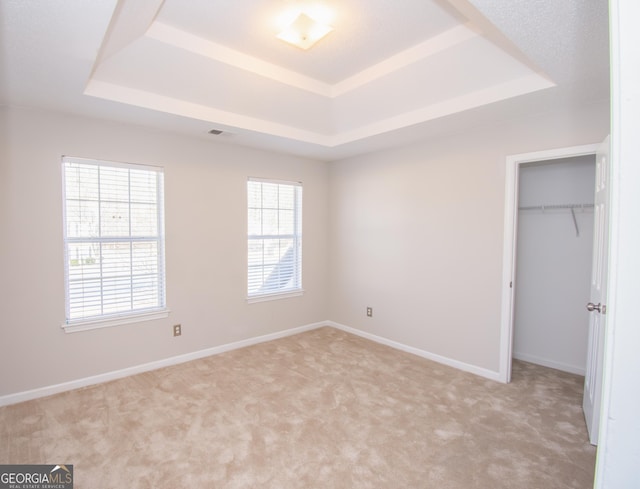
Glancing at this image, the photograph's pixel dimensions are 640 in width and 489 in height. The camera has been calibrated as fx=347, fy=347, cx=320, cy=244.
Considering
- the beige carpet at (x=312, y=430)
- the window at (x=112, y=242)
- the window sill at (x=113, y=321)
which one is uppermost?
the window at (x=112, y=242)

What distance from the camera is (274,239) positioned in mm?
4512

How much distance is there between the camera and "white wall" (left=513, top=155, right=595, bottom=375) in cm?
344

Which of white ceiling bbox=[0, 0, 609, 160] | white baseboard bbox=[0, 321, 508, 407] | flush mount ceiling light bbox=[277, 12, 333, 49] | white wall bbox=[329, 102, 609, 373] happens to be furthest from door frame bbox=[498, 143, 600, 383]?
flush mount ceiling light bbox=[277, 12, 333, 49]

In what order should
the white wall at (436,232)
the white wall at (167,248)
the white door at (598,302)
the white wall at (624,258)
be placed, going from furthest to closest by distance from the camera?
the white wall at (436,232) < the white wall at (167,248) < the white door at (598,302) < the white wall at (624,258)

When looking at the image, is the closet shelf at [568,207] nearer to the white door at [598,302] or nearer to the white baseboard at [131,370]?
the white door at [598,302]

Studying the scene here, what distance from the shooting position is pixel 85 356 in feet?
10.4

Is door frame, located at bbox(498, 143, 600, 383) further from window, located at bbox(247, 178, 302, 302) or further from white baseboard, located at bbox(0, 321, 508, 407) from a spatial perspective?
window, located at bbox(247, 178, 302, 302)

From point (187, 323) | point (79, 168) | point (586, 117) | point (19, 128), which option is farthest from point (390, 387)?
point (19, 128)

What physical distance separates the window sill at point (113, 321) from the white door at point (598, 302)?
3640 mm

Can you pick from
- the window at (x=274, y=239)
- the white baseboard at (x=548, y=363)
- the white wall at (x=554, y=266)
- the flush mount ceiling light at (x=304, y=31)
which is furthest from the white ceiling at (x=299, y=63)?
the white baseboard at (x=548, y=363)

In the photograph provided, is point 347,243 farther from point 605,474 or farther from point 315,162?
point 605,474

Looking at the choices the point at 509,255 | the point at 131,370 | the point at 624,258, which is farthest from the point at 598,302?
the point at 131,370

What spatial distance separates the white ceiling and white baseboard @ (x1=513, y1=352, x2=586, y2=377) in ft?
8.26

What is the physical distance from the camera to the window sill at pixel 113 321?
3094 millimetres
